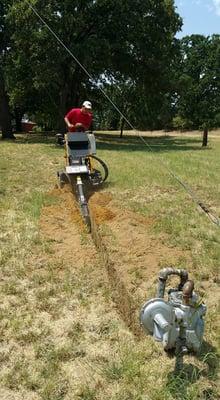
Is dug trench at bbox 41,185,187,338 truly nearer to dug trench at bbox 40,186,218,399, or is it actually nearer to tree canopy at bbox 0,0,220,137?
dug trench at bbox 40,186,218,399

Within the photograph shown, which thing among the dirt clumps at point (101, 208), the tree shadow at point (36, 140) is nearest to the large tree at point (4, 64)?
the tree shadow at point (36, 140)

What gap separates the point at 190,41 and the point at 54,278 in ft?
131

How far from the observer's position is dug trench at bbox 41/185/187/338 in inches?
187

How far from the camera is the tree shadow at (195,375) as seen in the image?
320 cm

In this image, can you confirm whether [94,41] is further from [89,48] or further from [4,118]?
[4,118]

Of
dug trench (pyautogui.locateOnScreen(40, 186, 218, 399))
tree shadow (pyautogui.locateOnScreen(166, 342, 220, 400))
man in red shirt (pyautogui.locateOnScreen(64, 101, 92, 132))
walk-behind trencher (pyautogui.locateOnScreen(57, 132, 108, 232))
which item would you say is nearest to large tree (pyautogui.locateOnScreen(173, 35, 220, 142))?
man in red shirt (pyautogui.locateOnScreen(64, 101, 92, 132))

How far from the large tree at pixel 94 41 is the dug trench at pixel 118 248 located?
588 inches

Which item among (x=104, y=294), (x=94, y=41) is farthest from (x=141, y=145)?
(x=104, y=294)

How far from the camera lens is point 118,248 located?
6.02m

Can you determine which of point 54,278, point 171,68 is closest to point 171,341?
point 54,278

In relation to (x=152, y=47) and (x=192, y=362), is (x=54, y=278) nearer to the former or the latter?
(x=192, y=362)

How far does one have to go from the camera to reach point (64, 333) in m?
4.03

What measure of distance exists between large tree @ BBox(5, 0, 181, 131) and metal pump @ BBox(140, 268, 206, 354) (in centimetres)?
1922

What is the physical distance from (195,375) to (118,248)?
276 cm
